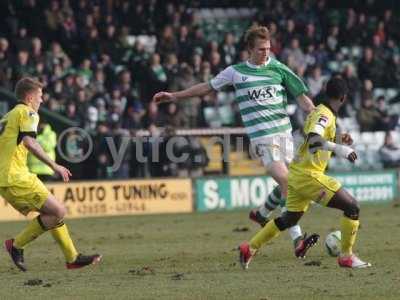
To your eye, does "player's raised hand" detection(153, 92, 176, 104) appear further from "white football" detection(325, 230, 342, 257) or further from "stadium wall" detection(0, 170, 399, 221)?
"stadium wall" detection(0, 170, 399, 221)

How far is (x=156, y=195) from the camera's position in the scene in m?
21.5

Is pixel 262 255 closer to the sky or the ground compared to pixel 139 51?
closer to the ground

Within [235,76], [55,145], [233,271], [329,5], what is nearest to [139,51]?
[55,145]

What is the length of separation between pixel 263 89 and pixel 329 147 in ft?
6.70

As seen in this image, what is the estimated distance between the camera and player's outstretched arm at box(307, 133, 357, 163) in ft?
34.2

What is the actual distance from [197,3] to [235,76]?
16.7 metres

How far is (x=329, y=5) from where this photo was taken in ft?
98.9

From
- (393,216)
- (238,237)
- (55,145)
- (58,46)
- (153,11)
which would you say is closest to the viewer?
(238,237)

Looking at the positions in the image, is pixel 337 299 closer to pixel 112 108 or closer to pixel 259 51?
pixel 259 51

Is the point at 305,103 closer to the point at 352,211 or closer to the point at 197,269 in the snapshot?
the point at 352,211

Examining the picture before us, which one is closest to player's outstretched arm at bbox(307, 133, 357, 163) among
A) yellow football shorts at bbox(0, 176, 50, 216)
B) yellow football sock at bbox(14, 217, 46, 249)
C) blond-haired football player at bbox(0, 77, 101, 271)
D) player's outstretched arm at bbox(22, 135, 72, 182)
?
player's outstretched arm at bbox(22, 135, 72, 182)

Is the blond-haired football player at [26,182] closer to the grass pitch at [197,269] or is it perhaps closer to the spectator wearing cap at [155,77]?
the grass pitch at [197,269]

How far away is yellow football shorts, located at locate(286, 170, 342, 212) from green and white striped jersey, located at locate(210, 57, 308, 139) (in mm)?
1365

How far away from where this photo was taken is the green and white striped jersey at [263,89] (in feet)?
41.1
